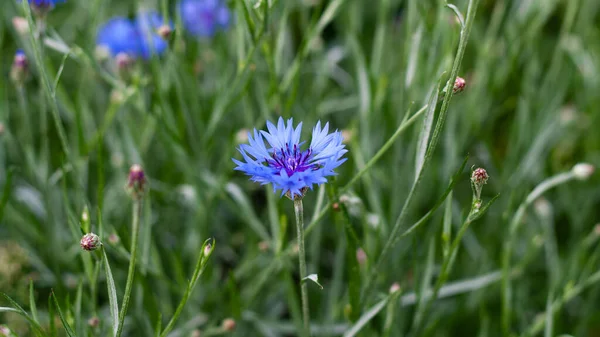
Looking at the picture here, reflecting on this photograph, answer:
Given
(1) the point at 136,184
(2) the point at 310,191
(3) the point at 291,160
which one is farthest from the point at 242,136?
(3) the point at 291,160

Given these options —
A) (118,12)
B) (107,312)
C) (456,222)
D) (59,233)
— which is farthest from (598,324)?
→ (118,12)

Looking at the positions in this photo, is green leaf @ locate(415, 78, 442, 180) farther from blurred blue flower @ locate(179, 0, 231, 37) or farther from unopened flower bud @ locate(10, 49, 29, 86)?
blurred blue flower @ locate(179, 0, 231, 37)

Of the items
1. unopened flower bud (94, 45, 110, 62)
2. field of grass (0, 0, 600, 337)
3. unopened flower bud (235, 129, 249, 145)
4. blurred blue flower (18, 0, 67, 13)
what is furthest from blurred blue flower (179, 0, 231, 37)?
blurred blue flower (18, 0, 67, 13)

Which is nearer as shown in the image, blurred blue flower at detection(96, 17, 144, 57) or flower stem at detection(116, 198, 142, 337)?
flower stem at detection(116, 198, 142, 337)

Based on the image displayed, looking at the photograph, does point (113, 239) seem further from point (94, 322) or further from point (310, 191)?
point (310, 191)

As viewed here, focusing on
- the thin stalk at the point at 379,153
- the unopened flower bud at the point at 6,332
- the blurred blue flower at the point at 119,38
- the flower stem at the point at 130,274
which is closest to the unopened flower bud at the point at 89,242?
the flower stem at the point at 130,274

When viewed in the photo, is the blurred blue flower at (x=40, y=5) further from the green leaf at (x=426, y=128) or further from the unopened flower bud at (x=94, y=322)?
the green leaf at (x=426, y=128)

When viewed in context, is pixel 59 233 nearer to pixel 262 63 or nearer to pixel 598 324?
pixel 262 63
